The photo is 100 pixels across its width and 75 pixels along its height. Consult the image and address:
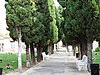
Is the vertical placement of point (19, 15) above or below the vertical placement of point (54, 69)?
above

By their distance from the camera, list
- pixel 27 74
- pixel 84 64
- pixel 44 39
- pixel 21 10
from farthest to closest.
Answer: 1. pixel 44 39
2. pixel 84 64
3. pixel 21 10
4. pixel 27 74

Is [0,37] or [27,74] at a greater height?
[0,37]

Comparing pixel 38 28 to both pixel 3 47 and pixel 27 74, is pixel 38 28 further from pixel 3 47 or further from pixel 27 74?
pixel 3 47

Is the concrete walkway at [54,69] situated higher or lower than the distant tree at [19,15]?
lower

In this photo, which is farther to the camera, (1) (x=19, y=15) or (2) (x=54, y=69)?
(2) (x=54, y=69)

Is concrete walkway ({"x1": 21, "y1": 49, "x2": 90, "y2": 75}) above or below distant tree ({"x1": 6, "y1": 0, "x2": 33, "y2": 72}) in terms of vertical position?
below

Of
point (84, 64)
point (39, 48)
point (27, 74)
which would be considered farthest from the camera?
point (39, 48)

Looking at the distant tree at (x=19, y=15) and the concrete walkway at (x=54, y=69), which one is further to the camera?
the distant tree at (x=19, y=15)

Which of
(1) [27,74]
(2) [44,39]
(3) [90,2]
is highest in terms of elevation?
(3) [90,2]

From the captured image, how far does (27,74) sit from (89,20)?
5.50m

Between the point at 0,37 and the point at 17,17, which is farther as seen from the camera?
the point at 0,37

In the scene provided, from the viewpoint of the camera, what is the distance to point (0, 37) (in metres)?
85.9

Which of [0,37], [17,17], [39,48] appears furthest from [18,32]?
[0,37]

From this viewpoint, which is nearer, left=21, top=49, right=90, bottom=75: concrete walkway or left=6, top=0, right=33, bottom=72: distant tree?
left=21, top=49, right=90, bottom=75: concrete walkway
